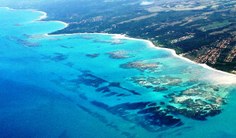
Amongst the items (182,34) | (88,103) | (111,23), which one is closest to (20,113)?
(88,103)

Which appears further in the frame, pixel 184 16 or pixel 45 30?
pixel 45 30

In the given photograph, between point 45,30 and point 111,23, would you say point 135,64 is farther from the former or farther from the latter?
point 45,30

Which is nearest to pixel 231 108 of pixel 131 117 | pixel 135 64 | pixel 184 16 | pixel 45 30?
pixel 131 117

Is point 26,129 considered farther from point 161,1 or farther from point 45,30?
point 161,1

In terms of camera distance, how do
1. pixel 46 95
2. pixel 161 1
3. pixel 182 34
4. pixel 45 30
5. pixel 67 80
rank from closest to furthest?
pixel 46 95, pixel 67 80, pixel 182 34, pixel 45 30, pixel 161 1

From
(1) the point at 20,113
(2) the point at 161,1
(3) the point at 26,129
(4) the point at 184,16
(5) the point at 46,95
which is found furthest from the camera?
(2) the point at 161,1

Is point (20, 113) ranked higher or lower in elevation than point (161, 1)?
lower
